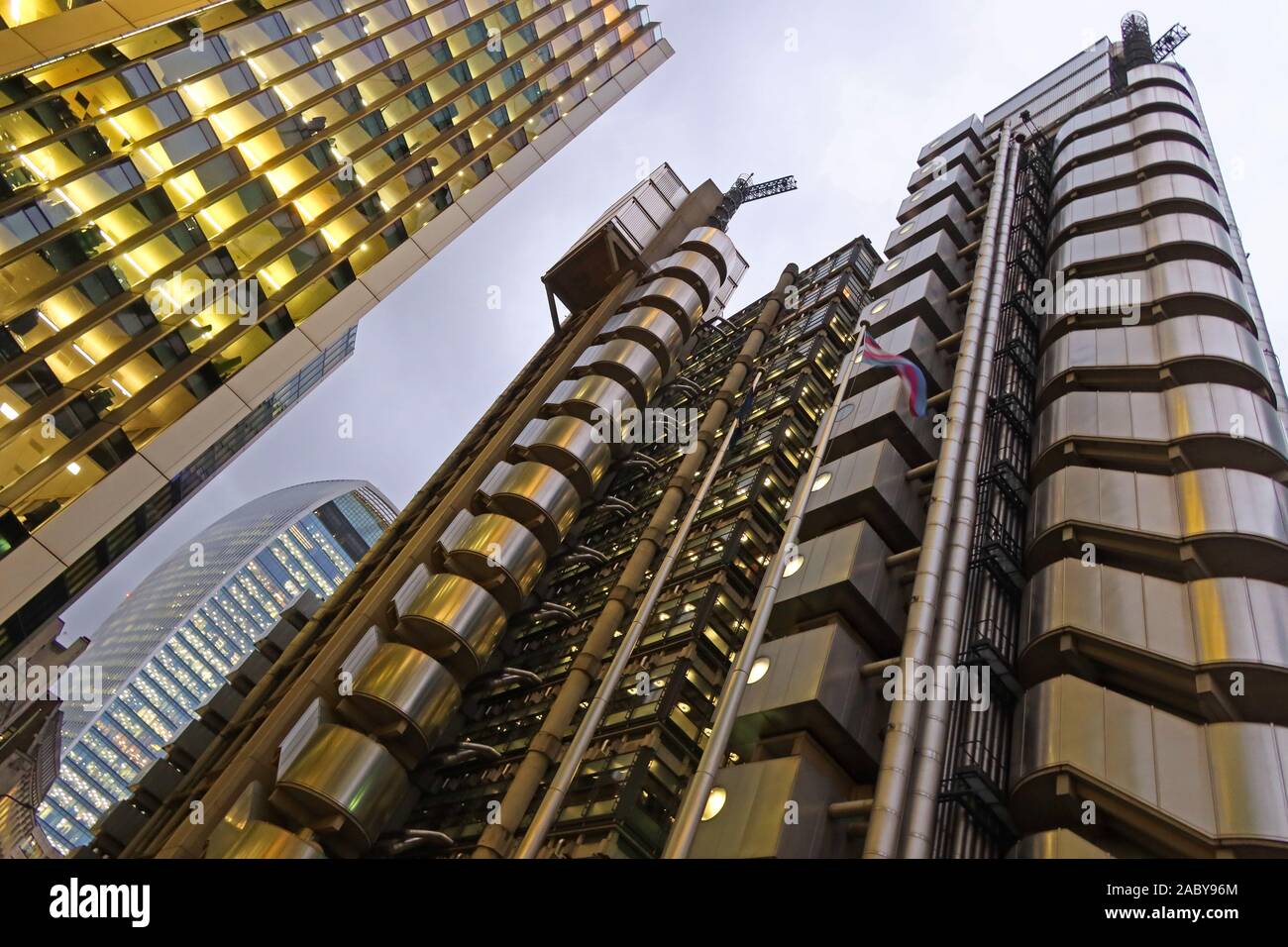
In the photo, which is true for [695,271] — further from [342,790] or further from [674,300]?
[342,790]

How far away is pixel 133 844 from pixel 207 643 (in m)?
174

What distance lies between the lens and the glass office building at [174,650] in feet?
550

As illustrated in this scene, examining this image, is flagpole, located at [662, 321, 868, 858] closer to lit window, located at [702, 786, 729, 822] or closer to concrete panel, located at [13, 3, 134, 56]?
lit window, located at [702, 786, 729, 822]

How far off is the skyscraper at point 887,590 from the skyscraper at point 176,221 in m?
9.24

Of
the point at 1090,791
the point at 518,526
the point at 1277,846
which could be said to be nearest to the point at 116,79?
the point at 518,526

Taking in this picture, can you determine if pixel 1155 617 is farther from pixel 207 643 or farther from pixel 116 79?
pixel 207 643

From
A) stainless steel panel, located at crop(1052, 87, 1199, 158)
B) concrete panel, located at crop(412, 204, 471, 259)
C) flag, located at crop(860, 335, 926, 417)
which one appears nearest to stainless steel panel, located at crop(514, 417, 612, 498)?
concrete panel, located at crop(412, 204, 471, 259)

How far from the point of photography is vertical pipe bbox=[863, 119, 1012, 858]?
16.2 meters

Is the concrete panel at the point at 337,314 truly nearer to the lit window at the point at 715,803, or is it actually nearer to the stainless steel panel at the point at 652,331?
the stainless steel panel at the point at 652,331

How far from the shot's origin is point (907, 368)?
2481cm

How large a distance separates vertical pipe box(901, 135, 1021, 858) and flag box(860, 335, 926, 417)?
1.51 meters

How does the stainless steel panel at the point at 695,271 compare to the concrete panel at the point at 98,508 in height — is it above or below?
above

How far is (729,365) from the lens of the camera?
47031 millimetres

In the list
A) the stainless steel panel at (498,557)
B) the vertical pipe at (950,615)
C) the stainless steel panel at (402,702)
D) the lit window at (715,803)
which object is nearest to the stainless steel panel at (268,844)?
the stainless steel panel at (402,702)
